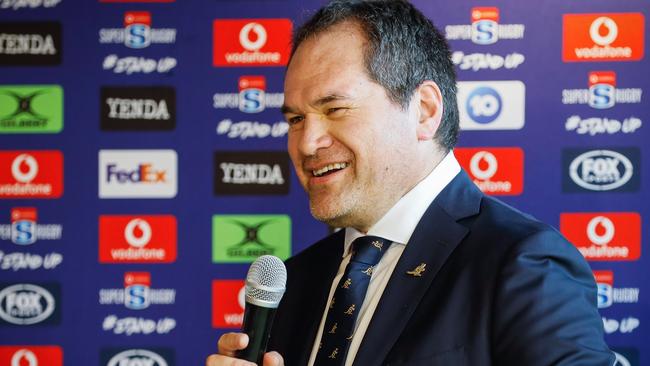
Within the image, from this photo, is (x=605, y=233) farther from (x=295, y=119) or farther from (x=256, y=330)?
(x=256, y=330)

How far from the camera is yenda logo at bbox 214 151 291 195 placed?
256 cm

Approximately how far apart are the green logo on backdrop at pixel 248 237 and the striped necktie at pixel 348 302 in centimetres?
146

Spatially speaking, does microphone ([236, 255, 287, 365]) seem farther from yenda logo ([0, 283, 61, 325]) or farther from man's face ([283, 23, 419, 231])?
yenda logo ([0, 283, 61, 325])

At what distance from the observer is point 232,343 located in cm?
94

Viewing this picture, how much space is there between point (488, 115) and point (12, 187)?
1877 millimetres

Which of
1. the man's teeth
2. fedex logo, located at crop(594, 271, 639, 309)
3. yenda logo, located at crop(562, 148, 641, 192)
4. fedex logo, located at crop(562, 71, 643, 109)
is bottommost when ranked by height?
fedex logo, located at crop(594, 271, 639, 309)

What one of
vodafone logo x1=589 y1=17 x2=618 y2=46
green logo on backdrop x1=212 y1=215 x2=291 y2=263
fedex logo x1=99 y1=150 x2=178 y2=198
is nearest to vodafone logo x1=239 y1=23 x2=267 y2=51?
fedex logo x1=99 y1=150 x2=178 y2=198

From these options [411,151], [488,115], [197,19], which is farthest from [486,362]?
[197,19]

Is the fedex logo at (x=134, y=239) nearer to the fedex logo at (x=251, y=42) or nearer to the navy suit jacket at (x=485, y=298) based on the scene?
the fedex logo at (x=251, y=42)

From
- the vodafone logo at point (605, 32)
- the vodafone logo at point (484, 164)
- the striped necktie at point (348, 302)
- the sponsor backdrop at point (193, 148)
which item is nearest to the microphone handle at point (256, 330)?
the striped necktie at point (348, 302)

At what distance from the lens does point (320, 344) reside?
1055mm

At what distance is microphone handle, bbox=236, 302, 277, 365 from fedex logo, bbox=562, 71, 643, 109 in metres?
1.87

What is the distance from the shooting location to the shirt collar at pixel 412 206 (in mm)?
1107

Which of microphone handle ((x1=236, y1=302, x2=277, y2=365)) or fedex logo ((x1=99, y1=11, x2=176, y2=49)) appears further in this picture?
fedex logo ((x1=99, y1=11, x2=176, y2=49))
